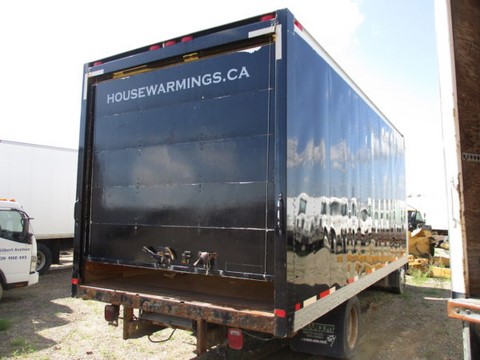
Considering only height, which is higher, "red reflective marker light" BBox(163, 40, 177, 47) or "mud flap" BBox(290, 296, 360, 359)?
"red reflective marker light" BBox(163, 40, 177, 47)

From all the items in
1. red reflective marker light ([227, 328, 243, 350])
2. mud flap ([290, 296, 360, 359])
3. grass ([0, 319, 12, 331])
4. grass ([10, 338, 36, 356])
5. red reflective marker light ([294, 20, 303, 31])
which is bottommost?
grass ([10, 338, 36, 356])

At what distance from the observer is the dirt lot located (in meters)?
5.25

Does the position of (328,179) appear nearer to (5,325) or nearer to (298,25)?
(298,25)

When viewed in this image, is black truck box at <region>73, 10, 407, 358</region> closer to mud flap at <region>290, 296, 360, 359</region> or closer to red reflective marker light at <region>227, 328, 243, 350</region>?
red reflective marker light at <region>227, 328, 243, 350</region>

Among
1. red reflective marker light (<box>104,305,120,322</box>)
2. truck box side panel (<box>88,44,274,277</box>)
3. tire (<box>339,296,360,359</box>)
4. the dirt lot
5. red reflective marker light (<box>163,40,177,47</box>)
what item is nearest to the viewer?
truck box side panel (<box>88,44,274,277</box>)

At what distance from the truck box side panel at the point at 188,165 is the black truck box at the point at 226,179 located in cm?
1

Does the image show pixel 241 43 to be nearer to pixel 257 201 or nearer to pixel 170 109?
pixel 170 109

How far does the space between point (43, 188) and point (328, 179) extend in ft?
33.1

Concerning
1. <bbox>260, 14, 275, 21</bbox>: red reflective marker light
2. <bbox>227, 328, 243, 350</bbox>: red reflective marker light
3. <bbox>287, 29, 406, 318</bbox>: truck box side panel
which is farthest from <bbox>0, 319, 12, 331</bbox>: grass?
<bbox>260, 14, 275, 21</bbox>: red reflective marker light

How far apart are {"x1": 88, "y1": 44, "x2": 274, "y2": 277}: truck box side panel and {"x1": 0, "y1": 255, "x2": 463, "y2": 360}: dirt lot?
1.56 metres

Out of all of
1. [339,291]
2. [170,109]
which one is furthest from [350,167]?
[170,109]

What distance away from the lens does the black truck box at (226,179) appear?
3.56 metres

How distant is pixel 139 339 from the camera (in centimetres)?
567

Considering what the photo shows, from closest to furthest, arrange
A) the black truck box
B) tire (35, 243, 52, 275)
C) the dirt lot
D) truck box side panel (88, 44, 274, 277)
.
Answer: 1. the black truck box
2. truck box side panel (88, 44, 274, 277)
3. the dirt lot
4. tire (35, 243, 52, 275)
